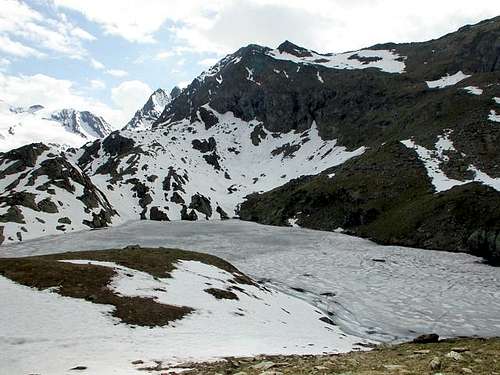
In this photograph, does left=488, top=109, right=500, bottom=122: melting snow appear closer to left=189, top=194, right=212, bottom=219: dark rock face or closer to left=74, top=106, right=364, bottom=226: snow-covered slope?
left=74, top=106, right=364, bottom=226: snow-covered slope

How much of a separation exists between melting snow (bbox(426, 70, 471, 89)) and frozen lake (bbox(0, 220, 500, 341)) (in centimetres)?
9575

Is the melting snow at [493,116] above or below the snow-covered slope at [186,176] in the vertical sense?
above

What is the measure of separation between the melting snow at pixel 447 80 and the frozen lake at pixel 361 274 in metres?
95.7

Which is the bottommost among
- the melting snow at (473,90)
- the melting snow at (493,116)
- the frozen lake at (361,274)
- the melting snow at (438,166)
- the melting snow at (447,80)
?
the frozen lake at (361,274)

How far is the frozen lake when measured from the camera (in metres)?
37.6

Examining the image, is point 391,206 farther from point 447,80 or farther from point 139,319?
point 447,80

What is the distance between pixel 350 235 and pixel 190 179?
9042cm

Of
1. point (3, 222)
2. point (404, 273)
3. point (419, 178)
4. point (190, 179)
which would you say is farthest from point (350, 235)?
point (190, 179)

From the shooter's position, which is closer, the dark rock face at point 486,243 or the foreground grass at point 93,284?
the foreground grass at point 93,284

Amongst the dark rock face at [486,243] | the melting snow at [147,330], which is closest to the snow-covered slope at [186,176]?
the dark rock face at [486,243]

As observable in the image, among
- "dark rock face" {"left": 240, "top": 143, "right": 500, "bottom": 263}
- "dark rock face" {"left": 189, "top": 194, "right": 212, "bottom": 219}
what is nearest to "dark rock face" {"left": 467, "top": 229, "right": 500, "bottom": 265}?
"dark rock face" {"left": 240, "top": 143, "right": 500, "bottom": 263}

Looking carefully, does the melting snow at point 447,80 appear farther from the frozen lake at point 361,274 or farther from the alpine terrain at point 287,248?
the frozen lake at point 361,274

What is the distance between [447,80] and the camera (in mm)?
166750

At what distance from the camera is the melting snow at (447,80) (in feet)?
527
